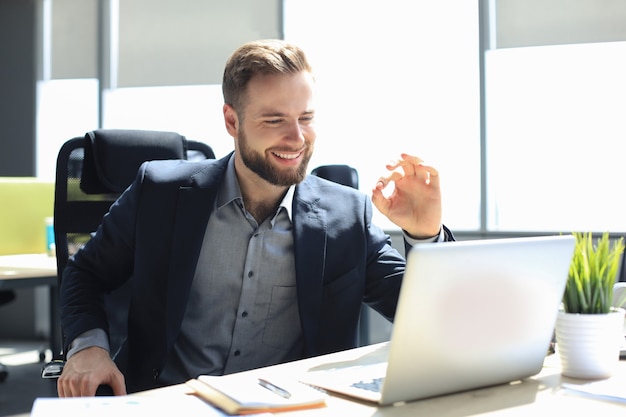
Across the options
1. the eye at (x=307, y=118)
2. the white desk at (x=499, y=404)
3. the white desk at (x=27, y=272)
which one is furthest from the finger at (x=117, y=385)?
the white desk at (x=27, y=272)

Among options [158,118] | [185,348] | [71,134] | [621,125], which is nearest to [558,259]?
[185,348]

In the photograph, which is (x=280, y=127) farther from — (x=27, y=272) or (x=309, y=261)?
(x=27, y=272)

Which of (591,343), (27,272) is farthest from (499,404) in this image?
(27,272)

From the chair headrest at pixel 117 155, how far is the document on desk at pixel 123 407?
1.20 metres

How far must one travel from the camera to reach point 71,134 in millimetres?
5871

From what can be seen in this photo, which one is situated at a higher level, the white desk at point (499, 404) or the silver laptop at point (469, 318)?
the silver laptop at point (469, 318)

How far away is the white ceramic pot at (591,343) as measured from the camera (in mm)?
1225

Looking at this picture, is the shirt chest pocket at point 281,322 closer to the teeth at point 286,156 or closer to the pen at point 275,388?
the teeth at point 286,156

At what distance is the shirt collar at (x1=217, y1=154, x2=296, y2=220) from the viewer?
6.01 ft

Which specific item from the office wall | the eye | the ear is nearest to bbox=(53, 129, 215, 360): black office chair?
the ear

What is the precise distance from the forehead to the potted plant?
79cm

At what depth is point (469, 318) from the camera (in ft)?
3.54

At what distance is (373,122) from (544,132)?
1111mm

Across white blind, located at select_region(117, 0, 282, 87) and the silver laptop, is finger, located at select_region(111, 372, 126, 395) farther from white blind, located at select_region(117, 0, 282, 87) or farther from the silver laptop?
white blind, located at select_region(117, 0, 282, 87)
